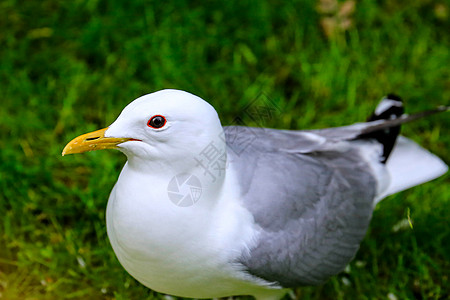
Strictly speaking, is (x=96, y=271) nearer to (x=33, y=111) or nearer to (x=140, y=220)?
(x=140, y=220)

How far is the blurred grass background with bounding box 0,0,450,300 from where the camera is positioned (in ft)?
11.6

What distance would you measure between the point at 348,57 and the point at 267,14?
0.71 m

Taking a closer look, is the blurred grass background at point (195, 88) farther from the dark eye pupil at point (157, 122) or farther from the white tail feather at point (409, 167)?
the dark eye pupil at point (157, 122)

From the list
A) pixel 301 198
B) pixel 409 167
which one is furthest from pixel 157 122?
pixel 409 167

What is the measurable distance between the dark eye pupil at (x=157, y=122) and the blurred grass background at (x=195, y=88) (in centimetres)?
126

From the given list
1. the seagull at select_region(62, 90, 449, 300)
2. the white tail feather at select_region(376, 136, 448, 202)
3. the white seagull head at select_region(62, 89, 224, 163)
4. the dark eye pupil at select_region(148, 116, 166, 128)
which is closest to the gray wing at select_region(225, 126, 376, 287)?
the seagull at select_region(62, 90, 449, 300)

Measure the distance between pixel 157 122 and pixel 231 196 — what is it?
54cm

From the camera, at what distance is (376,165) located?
11.2 ft

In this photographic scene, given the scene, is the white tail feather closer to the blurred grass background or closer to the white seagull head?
the blurred grass background

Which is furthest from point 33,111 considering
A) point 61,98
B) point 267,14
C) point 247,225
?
point 247,225

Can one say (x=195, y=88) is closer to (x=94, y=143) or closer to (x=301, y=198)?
(x=301, y=198)

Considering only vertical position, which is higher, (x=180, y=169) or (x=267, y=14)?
(x=180, y=169)

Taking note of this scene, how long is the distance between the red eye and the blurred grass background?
4.14 feet

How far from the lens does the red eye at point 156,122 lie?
94.5 inches
